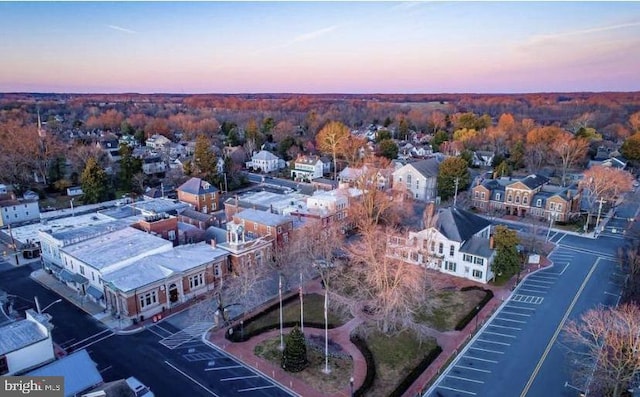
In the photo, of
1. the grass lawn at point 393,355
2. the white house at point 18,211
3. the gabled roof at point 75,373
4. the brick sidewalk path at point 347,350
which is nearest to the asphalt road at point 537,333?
the brick sidewalk path at point 347,350

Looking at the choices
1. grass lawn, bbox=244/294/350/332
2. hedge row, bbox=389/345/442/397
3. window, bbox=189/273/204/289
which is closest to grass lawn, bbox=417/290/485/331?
hedge row, bbox=389/345/442/397

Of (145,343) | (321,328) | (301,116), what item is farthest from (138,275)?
(301,116)

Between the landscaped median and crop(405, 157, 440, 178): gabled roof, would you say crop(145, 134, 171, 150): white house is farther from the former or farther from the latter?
the landscaped median

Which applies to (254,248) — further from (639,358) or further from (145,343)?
(639,358)

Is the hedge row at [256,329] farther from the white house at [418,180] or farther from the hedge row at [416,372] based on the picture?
the white house at [418,180]

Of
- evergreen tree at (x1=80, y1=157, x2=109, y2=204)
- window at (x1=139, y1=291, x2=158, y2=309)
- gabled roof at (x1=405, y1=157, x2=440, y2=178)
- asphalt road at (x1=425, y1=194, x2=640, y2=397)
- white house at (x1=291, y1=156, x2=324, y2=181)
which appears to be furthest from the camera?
white house at (x1=291, y1=156, x2=324, y2=181)
